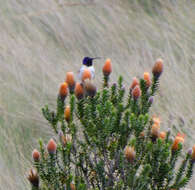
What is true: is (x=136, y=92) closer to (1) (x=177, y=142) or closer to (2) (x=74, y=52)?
(1) (x=177, y=142)

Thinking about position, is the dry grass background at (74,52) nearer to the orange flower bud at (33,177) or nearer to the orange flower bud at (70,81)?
the orange flower bud at (33,177)

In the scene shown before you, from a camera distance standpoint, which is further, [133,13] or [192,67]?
[133,13]

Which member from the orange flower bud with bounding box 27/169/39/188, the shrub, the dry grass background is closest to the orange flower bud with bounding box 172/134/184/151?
the shrub

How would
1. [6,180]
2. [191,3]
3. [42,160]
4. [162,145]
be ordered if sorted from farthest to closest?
[191,3]
[6,180]
[42,160]
[162,145]

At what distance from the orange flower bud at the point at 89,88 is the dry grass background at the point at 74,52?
88cm

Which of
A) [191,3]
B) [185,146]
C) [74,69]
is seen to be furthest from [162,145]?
[191,3]

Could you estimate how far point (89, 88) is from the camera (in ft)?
5.34

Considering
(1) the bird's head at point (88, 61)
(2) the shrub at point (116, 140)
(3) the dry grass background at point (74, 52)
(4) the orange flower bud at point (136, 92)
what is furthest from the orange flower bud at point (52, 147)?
(1) the bird's head at point (88, 61)

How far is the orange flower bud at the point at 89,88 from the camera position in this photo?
1.61 meters

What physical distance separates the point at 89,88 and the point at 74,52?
1.40 m

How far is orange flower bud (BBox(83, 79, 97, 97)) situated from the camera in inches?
63.5

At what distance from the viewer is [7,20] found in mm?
2986

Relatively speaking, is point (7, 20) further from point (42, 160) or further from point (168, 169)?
point (168, 169)

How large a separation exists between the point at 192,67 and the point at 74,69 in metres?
0.83
